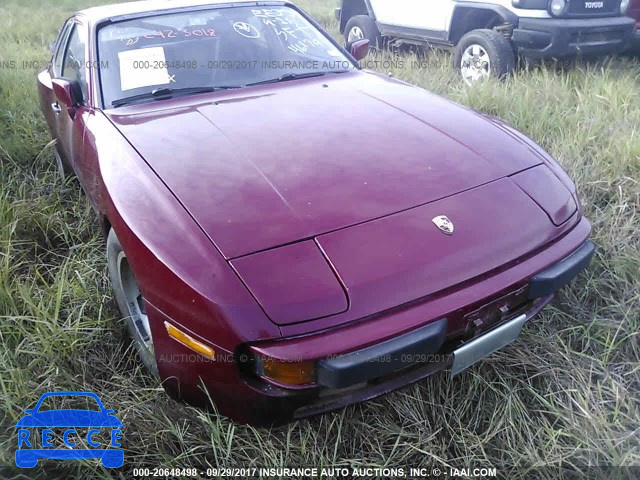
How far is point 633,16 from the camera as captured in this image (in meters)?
4.20

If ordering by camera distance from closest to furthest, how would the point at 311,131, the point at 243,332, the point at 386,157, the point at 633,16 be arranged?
the point at 243,332 → the point at 386,157 → the point at 311,131 → the point at 633,16

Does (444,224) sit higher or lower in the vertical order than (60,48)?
lower

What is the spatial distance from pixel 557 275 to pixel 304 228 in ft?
2.68

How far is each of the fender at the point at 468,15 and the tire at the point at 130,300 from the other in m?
3.66

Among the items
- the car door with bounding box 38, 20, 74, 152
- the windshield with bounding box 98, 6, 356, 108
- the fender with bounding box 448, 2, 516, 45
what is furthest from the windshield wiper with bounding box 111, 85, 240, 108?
the fender with bounding box 448, 2, 516, 45

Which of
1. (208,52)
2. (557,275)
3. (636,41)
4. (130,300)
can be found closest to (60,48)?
(208,52)

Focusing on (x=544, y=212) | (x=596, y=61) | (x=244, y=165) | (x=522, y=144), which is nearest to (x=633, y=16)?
(x=596, y=61)

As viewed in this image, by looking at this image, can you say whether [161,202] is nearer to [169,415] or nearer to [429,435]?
[169,415]

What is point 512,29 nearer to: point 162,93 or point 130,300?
point 162,93

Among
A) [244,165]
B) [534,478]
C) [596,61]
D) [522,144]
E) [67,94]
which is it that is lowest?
[534,478]

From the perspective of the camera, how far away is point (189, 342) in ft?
4.63

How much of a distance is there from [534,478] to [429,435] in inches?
13.0

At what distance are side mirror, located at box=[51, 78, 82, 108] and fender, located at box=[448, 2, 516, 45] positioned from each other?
332 centimetres

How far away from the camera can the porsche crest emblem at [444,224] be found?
1526mm
